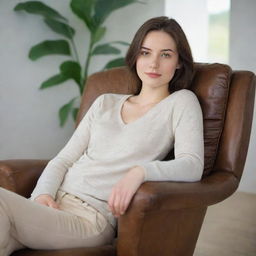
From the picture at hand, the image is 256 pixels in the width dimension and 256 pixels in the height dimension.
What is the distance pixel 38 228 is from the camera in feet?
3.87

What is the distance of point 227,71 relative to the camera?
1.57 metres

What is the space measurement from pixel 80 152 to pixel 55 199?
8.4 inches

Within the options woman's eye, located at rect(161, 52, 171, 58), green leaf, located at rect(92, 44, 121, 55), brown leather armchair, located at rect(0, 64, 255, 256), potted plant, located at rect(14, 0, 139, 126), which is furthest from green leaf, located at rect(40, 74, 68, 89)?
woman's eye, located at rect(161, 52, 171, 58)

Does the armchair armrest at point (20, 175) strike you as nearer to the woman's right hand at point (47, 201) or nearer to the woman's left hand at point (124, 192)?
the woman's right hand at point (47, 201)

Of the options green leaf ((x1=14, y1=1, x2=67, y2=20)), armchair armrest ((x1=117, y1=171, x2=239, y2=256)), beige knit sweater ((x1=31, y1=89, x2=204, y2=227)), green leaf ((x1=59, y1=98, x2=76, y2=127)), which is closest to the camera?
armchair armrest ((x1=117, y1=171, x2=239, y2=256))

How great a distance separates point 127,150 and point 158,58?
350 mm

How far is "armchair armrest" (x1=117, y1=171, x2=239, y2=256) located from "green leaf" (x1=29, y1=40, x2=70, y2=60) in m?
1.75

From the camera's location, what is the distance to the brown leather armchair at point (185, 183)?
111cm

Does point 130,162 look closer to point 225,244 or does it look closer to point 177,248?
point 177,248

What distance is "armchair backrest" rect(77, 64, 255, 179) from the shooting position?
1478 millimetres

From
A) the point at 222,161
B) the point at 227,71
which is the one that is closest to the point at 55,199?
the point at 222,161

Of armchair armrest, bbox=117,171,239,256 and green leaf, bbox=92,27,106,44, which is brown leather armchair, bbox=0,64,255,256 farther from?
green leaf, bbox=92,27,106,44

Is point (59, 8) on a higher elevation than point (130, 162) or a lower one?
higher

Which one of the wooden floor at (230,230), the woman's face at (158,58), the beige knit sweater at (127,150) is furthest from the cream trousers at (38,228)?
the wooden floor at (230,230)
